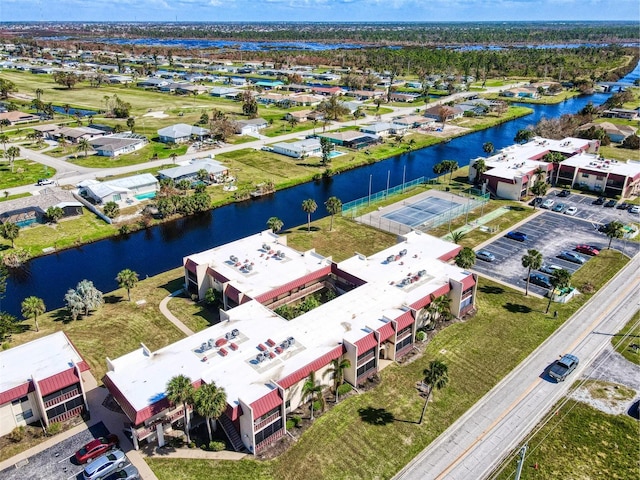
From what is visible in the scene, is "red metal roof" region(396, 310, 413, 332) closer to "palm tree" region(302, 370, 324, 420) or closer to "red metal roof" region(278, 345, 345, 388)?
"red metal roof" region(278, 345, 345, 388)

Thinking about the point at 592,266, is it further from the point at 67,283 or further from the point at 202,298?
the point at 67,283

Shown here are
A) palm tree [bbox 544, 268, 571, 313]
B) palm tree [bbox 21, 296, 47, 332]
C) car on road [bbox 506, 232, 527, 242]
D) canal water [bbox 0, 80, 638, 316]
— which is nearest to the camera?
palm tree [bbox 21, 296, 47, 332]

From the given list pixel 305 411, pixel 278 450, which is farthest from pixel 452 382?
pixel 278 450

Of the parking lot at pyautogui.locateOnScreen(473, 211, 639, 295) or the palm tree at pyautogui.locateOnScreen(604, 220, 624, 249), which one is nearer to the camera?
the parking lot at pyautogui.locateOnScreen(473, 211, 639, 295)

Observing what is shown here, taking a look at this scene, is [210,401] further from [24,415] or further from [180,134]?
[180,134]

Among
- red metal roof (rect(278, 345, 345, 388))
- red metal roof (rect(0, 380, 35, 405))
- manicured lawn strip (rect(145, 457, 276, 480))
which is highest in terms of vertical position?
red metal roof (rect(278, 345, 345, 388))

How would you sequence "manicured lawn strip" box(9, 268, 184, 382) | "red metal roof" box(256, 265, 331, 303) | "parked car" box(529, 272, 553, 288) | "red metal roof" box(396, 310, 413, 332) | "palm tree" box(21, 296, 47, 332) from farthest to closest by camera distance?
"parked car" box(529, 272, 553, 288), "red metal roof" box(256, 265, 331, 303), "palm tree" box(21, 296, 47, 332), "manicured lawn strip" box(9, 268, 184, 382), "red metal roof" box(396, 310, 413, 332)

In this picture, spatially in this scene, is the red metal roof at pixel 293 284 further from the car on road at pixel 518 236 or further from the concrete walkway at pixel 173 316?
the car on road at pixel 518 236

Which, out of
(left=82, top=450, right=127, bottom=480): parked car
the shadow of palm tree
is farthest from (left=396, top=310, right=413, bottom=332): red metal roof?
(left=82, top=450, right=127, bottom=480): parked car
